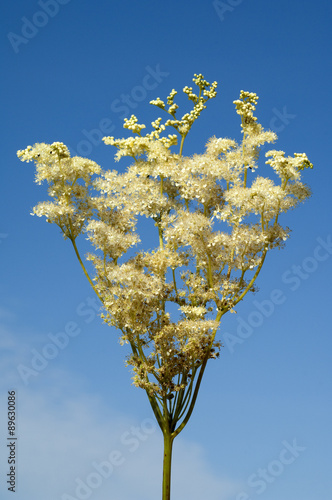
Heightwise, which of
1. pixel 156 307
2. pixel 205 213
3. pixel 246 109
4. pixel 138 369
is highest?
pixel 246 109

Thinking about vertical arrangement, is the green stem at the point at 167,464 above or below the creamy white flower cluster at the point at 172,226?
below

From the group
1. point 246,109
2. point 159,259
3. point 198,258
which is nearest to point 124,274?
point 159,259

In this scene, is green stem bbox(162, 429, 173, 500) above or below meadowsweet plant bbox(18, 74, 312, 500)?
below

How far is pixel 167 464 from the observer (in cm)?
863

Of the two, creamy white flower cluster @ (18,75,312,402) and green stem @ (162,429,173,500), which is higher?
creamy white flower cluster @ (18,75,312,402)

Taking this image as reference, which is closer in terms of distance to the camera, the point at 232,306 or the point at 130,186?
the point at 232,306

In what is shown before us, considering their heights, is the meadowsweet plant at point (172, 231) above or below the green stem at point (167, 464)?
above

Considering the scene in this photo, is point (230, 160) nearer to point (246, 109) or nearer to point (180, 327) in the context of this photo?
point (246, 109)

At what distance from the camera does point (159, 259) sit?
8.76m

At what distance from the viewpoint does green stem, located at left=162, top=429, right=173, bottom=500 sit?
28.0 feet

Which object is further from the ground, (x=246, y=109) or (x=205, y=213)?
(x=246, y=109)

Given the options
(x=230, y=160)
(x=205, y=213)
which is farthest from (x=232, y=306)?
(x=230, y=160)

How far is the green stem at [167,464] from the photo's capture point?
8547 millimetres

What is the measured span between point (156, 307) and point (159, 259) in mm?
699
